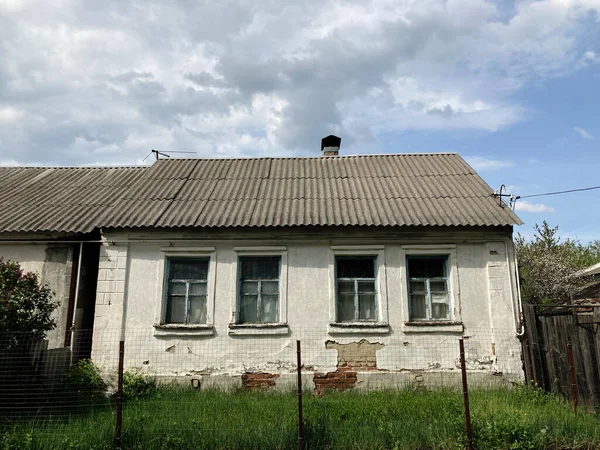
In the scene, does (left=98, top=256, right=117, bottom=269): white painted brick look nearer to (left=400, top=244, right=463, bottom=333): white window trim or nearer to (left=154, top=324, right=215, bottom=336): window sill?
(left=154, top=324, right=215, bottom=336): window sill

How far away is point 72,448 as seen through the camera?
554cm

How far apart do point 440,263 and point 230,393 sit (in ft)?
17.0

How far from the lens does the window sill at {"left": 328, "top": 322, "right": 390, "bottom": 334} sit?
9516 mm

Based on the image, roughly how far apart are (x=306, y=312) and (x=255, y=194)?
345cm

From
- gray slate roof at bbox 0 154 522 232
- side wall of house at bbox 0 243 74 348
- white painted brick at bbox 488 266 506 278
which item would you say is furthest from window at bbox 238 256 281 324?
white painted brick at bbox 488 266 506 278

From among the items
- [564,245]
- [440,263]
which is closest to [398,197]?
[440,263]

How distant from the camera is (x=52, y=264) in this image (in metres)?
10.3

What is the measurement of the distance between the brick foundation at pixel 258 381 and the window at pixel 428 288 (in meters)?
3.17

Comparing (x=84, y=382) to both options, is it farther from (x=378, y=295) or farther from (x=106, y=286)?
(x=378, y=295)

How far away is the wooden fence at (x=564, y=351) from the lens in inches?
268

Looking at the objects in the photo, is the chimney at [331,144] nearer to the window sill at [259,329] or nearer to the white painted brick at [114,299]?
the window sill at [259,329]

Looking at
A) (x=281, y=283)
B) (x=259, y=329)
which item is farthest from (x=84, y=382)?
(x=281, y=283)

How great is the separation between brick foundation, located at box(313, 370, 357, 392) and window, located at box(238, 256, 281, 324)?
1463mm

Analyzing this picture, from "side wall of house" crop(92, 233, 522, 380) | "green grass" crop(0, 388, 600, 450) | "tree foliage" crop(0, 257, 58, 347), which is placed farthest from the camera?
"side wall of house" crop(92, 233, 522, 380)
